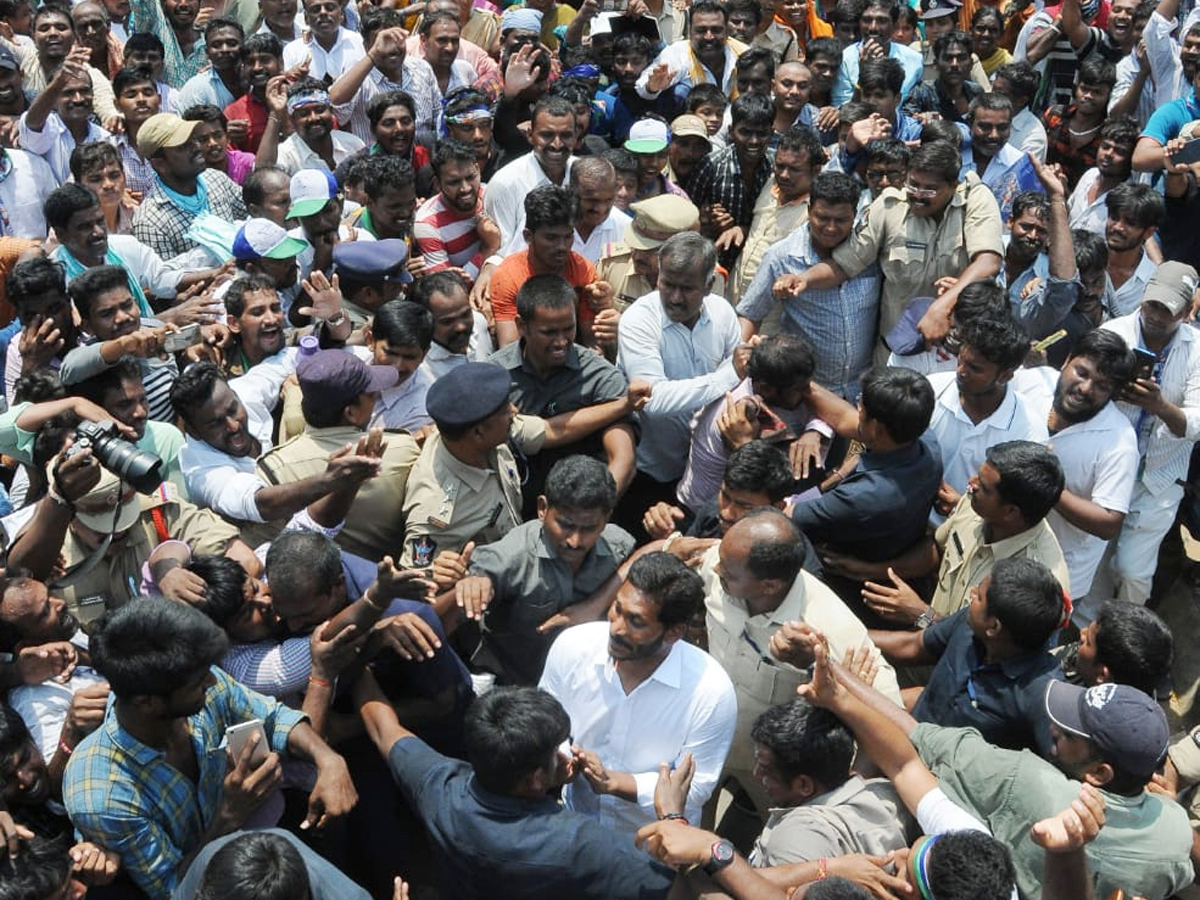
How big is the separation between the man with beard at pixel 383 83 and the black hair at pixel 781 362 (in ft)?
12.1

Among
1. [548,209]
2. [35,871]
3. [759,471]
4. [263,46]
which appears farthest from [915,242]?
[263,46]

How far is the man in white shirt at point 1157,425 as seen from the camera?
17.7 feet

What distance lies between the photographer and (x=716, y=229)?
6.97 m

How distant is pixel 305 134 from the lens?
7.33 metres

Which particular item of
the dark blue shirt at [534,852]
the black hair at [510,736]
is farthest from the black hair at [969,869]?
the black hair at [510,736]

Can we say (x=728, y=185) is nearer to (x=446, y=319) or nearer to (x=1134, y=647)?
(x=446, y=319)

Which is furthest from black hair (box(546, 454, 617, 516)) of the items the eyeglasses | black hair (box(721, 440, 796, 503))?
the eyeglasses

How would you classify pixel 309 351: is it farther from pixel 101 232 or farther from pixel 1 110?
pixel 1 110

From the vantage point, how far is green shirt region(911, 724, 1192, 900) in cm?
327

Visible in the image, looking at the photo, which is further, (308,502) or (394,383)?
(394,383)

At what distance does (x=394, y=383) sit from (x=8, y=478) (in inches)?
79.0

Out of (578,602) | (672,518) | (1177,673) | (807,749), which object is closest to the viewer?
(807,749)

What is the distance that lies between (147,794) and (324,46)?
665cm

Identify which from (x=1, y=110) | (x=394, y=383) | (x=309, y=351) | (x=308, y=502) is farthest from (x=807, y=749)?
(x=1, y=110)
